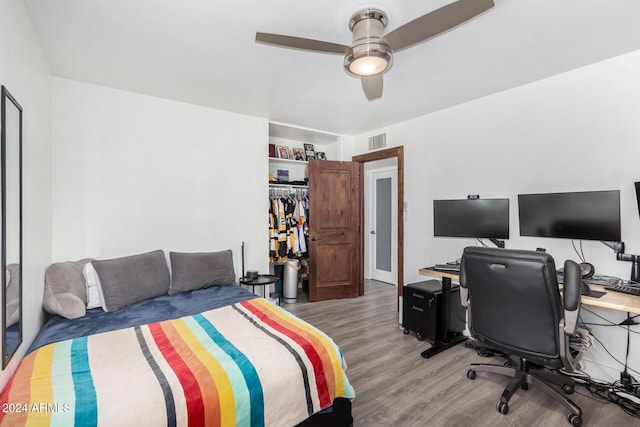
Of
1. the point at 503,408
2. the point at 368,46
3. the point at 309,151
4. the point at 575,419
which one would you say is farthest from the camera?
the point at 309,151

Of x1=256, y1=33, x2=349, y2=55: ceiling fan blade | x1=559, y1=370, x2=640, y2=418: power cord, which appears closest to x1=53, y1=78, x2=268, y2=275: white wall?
x1=256, y1=33, x2=349, y2=55: ceiling fan blade

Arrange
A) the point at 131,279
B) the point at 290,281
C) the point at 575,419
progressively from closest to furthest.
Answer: the point at 575,419 < the point at 131,279 < the point at 290,281

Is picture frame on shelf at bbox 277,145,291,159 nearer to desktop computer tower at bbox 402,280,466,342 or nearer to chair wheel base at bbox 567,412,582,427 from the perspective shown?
desktop computer tower at bbox 402,280,466,342

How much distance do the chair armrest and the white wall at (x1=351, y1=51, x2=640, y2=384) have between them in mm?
989

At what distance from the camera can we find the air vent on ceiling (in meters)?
4.32

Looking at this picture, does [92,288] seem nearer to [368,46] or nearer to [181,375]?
[181,375]

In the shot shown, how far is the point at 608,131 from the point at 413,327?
2412 mm

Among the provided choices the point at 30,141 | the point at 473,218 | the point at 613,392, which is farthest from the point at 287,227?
the point at 613,392

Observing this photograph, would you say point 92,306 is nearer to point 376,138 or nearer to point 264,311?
point 264,311

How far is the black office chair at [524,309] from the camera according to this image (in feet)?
5.89

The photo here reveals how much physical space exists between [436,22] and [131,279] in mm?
2908

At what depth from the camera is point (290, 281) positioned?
14.2 feet

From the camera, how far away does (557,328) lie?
182cm

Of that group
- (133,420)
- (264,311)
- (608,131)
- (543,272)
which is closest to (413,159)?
(608,131)
